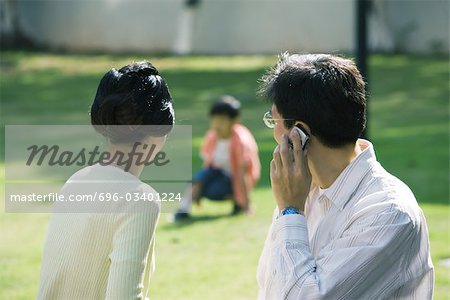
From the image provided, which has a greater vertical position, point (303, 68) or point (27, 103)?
point (303, 68)

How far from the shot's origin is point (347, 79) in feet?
9.91

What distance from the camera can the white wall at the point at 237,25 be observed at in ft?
80.6

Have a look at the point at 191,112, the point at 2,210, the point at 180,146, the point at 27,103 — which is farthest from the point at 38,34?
the point at 2,210

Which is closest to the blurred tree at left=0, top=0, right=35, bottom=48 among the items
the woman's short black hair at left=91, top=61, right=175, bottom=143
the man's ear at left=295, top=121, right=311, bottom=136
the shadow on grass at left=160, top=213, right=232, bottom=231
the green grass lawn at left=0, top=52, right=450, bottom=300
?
the green grass lawn at left=0, top=52, right=450, bottom=300

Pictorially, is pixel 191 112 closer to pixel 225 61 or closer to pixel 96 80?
pixel 96 80

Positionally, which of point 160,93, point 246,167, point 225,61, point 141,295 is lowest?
point 225,61

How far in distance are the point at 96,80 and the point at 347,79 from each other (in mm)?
19311

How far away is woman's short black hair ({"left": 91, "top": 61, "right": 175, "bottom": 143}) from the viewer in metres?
3.10

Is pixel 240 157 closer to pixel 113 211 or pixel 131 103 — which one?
pixel 131 103

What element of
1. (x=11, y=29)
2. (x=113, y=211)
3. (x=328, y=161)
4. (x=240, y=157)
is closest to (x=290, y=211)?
(x=328, y=161)

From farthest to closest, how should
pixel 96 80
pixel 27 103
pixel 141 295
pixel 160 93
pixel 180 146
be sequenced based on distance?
pixel 96 80, pixel 27 103, pixel 180 146, pixel 160 93, pixel 141 295

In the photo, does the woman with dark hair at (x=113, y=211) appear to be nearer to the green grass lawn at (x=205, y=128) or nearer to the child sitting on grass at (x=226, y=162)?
the green grass lawn at (x=205, y=128)

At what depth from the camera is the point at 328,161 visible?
3.12 metres

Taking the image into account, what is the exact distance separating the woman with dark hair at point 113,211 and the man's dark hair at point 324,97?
420mm
